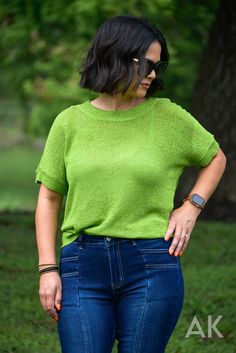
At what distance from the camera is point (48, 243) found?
3500 mm

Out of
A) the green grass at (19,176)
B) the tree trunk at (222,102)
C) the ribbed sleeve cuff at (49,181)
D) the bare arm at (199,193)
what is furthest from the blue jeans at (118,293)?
the green grass at (19,176)

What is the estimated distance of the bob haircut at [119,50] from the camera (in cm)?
345

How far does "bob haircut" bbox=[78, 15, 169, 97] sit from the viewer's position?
3447 millimetres

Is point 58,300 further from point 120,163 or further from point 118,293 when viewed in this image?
point 120,163

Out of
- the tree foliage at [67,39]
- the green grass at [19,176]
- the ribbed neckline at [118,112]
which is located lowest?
the green grass at [19,176]

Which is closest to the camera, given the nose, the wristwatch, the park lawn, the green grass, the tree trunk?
the nose

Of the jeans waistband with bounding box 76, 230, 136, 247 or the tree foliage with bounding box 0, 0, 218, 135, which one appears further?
the tree foliage with bounding box 0, 0, 218, 135

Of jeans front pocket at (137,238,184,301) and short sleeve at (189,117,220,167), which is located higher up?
short sleeve at (189,117,220,167)

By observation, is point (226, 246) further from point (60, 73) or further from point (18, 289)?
point (60, 73)

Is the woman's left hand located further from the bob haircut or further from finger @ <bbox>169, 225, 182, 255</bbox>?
A: the bob haircut

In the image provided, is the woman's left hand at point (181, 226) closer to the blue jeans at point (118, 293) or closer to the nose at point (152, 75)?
the blue jeans at point (118, 293)

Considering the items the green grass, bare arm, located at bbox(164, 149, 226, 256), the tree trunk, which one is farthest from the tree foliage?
bare arm, located at bbox(164, 149, 226, 256)

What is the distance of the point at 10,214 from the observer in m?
11.8

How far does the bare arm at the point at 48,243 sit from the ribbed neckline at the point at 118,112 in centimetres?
33
